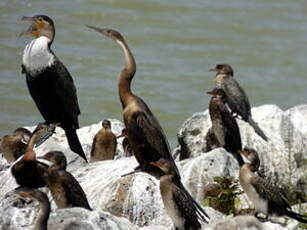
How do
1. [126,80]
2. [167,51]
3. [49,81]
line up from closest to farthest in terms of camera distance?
1. [126,80]
2. [49,81]
3. [167,51]

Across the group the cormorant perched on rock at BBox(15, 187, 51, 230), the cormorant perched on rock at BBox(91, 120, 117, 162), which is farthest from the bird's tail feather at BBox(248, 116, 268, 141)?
the cormorant perched on rock at BBox(15, 187, 51, 230)

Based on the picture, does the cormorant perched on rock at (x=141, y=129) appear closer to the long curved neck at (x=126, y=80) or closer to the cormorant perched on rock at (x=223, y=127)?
the long curved neck at (x=126, y=80)

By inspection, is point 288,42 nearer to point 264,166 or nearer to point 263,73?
point 263,73

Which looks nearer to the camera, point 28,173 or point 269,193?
point 28,173

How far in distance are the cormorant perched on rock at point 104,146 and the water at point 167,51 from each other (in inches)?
181

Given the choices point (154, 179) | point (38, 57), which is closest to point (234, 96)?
point (38, 57)

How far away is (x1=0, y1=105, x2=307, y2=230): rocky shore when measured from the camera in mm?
7718

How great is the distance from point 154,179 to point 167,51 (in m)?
12.5

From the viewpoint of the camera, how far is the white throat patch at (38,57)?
11.4 metres

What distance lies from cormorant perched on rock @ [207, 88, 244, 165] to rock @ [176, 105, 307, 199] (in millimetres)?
447

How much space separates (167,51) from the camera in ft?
73.2

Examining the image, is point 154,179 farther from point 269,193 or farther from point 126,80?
point 269,193

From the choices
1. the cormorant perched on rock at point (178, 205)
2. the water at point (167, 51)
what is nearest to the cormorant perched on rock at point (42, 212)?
the cormorant perched on rock at point (178, 205)

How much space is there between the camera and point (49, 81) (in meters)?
11.6
